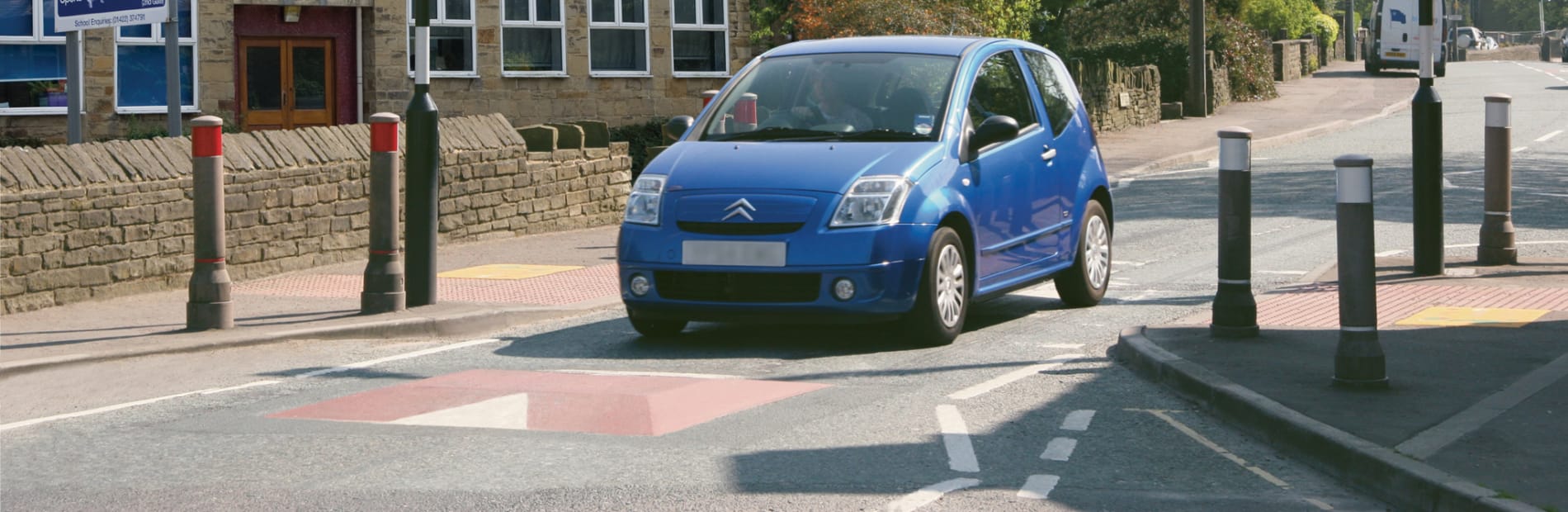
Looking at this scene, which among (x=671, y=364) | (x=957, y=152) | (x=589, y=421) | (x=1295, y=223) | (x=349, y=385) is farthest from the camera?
(x=1295, y=223)

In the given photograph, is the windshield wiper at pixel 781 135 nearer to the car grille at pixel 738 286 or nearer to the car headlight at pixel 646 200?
the car headlight at pixel 646 200

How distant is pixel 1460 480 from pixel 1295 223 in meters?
11.8

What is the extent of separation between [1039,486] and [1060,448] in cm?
71

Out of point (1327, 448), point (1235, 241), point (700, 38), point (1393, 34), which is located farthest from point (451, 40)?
point (1393, 34)

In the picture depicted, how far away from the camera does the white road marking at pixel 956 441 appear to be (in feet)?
22.5

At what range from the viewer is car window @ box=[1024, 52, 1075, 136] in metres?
11.6

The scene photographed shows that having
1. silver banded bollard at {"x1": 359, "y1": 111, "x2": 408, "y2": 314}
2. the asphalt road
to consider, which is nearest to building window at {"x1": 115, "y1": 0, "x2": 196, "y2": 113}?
silver banded bollard at {"x1": 359, "y1": 111, "x2": 408, "y2": 314}

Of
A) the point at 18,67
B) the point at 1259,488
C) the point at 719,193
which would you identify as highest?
the point at 18,67

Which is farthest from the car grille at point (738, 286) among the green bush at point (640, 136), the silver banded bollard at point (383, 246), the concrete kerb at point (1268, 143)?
the green bush at point (640, 136)

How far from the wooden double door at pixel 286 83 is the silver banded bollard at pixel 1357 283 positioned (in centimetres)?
1983

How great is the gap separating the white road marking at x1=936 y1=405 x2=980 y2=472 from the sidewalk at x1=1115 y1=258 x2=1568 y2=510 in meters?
1.07

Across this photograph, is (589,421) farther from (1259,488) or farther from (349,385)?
(1259,488)

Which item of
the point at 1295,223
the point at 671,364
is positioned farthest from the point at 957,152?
the point at 1295,223

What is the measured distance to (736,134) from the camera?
10.7 meters
